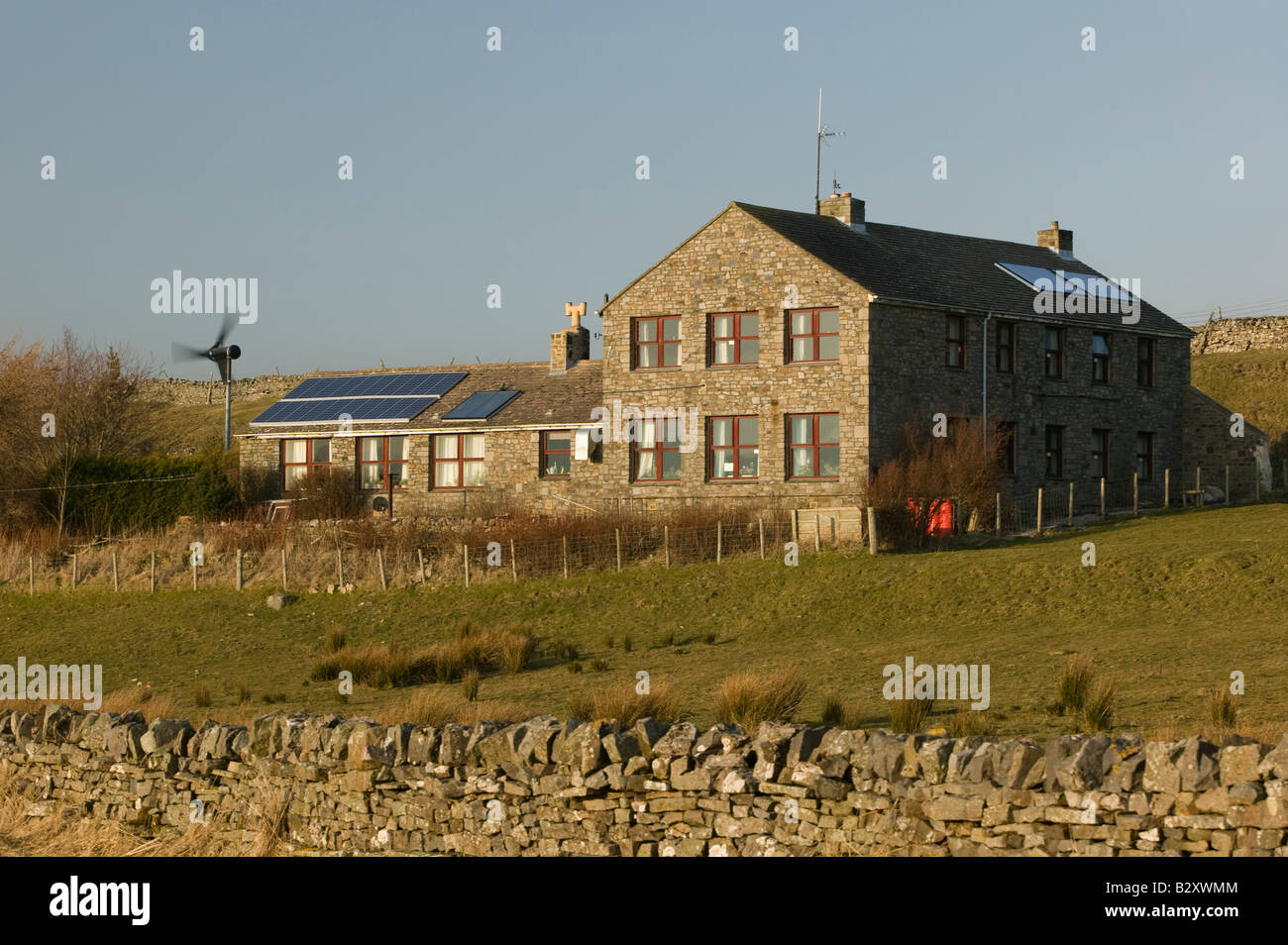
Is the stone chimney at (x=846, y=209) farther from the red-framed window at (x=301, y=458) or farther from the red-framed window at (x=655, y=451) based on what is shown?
the red-framed window at (x=301, y=458)

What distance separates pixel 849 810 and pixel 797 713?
5702mm

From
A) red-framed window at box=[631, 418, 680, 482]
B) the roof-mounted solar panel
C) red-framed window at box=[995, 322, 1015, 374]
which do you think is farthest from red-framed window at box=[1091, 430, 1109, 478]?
the roof-mounted solar panel

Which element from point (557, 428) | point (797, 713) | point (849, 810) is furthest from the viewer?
point (557, 428)

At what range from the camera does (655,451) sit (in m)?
41.4

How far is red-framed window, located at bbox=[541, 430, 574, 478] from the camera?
44219 millimetres

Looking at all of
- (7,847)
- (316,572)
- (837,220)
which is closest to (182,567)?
(316,572)

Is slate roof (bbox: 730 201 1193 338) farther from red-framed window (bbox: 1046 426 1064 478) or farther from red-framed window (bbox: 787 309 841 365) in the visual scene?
red-framed window (bbox: 1046 426 1064 478)

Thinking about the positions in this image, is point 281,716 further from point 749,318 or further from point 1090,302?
point 1090,302

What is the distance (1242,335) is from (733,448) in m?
36.6

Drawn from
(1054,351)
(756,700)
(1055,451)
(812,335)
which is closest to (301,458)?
(812,335)

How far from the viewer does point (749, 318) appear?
40500 mm

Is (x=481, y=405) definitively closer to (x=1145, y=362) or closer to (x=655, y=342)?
(x=655, y=342)

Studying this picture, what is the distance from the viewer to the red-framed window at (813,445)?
3922 cm

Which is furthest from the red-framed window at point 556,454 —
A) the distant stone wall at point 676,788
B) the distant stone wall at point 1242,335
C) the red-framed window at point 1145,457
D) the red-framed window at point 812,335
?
the distant stone wall at point 1242,335
